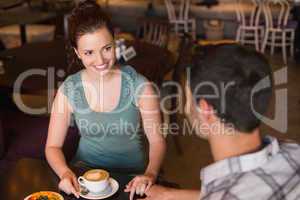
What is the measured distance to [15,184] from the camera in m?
1.59

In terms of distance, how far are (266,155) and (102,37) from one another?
90 centimetres

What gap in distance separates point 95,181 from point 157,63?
187cm

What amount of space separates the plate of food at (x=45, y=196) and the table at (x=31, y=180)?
0.09 ft

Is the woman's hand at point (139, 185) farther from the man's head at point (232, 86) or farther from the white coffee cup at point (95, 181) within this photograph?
the man's head at point (232, 86)

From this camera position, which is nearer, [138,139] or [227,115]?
[227,115]

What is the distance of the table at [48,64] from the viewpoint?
295 cm

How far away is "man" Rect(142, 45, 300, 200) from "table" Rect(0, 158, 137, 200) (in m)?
0.50

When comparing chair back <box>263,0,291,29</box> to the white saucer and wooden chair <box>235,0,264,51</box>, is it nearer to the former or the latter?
wooden chair <box>235,0,264,51</box>

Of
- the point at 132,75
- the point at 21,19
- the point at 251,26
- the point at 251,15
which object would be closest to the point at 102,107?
the point at 132,75

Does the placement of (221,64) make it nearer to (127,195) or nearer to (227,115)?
(227,115)

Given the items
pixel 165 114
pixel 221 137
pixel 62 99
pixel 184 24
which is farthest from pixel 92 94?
pixel 184 24

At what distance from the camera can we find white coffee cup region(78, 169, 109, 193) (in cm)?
148

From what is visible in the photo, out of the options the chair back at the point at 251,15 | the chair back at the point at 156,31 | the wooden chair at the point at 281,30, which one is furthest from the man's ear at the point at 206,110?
the chair back at the point at 251,15

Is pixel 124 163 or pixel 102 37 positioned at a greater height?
pixel 102 37
